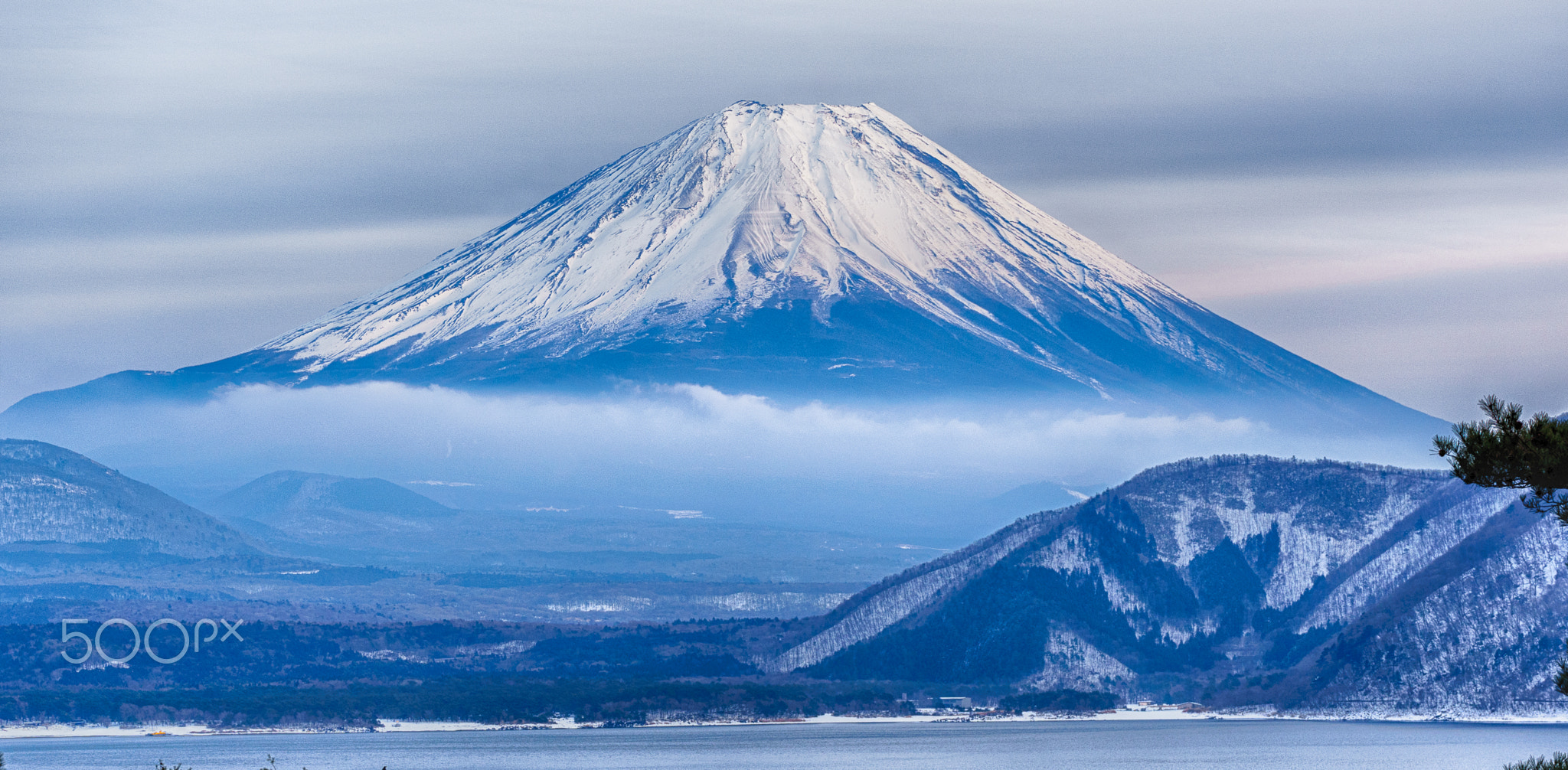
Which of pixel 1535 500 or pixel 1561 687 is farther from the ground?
pixel 1535 500

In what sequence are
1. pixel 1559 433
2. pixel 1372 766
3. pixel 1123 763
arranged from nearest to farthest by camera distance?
1. pixel 1559 433
2. pixel 1372 766
3. pixel 1123 763

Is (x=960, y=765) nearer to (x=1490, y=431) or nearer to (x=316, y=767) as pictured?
(x=316, y=767)

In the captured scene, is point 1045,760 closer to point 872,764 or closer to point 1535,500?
point 872,764

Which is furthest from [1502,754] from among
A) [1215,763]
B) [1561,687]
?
[1561,687]

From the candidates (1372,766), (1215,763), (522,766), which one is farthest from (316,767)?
(1372,766)

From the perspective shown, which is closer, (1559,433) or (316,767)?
(1559,433)

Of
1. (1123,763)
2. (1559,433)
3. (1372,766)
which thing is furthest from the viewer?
(1123,763)
